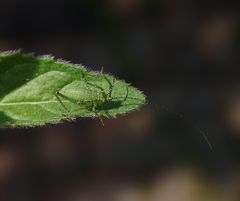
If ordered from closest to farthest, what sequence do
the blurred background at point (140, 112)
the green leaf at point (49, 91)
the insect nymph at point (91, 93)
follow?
the green leaf at point (49, 91), the insect nymph at point (91, 93), the blurred background at point (140, 112)

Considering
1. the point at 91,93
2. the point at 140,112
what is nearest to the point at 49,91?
the point at 91,93

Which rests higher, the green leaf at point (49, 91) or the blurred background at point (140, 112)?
the green leaf at point (49, 91)

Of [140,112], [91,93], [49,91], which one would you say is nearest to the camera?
[49,91]

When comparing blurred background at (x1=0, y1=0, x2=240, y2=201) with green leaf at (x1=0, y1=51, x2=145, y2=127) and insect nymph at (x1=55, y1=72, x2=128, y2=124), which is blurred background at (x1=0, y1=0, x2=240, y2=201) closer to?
insect nymph at (x1=55, y1=72, x2=128, y2=124)

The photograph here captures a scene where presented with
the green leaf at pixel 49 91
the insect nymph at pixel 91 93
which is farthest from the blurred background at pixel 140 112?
the green leaf at pixel 49 91

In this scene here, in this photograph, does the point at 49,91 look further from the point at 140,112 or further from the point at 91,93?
the point at 140,112

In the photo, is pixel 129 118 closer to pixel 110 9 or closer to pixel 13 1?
pixel 110 9

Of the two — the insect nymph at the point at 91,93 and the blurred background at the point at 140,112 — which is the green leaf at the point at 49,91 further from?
the blurred background at the point at 140,112

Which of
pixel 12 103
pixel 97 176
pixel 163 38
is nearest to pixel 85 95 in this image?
pixel 12 103
